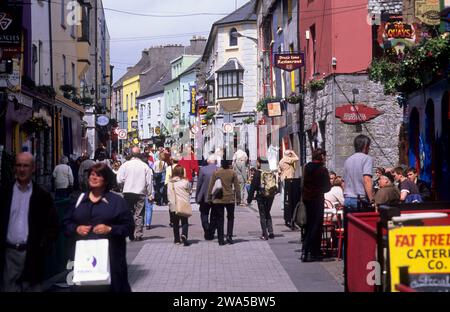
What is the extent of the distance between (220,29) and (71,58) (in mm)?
24628

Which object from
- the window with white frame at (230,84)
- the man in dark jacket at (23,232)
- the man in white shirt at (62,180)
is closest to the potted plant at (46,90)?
the man in white shirt at (62,180)

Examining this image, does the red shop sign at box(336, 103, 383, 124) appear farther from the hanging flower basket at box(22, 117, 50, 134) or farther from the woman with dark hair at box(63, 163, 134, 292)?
the woman with dark hair at box(63, 163, 134, 292)

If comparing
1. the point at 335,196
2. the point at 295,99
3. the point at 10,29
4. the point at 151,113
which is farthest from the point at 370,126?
the point at 151,113

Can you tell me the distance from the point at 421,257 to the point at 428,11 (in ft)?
31.1

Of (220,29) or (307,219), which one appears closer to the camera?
(307,219)

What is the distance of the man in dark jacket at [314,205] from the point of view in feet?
43.7

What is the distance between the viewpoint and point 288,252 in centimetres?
1475

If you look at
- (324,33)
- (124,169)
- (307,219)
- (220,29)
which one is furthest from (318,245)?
(220,29)

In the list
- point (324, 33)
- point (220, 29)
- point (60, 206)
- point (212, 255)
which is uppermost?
point (220, 29)

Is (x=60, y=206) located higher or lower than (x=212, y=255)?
higher

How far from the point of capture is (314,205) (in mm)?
13344

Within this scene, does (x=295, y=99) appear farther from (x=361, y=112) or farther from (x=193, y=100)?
(x=193, y=100)

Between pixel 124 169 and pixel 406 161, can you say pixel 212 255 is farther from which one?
pixel 406 161

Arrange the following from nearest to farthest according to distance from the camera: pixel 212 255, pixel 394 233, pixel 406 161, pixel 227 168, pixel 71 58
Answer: pixel 394 233, pixel 212 255, pixel 227 168, pixel 406 161, pixel 71 58
